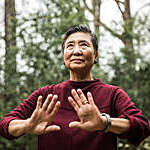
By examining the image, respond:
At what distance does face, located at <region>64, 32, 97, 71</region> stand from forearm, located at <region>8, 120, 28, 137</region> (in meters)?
0.53

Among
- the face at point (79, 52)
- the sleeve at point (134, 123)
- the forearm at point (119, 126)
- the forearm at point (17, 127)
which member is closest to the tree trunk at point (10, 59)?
the face at point (79, 52)

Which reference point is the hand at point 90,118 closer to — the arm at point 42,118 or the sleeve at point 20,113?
the arm at point 42,118

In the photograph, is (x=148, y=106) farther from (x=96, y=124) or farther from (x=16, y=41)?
(x=96, y=124)

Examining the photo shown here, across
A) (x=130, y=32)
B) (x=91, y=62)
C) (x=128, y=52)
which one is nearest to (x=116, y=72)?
(x=128, y=52)

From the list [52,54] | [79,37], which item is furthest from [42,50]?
[79,37]

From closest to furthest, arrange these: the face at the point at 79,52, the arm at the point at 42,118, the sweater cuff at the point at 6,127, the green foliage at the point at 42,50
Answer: the arm at the point at 42,118 → the sweater cuff at the point at 6,127 → the face at the point at 79,52 → the green foliage at the point at 42,50

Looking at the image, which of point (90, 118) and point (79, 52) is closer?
point (90, 118)

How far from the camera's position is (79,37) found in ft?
5.97

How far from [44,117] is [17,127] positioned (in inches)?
7.6

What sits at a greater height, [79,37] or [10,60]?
[79,37]

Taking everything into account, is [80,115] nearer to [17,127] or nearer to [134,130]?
[134,130]

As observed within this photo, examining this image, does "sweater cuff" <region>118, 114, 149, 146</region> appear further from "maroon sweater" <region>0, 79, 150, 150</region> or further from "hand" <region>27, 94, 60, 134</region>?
"hand" <region>27, 94, 60, 134</region>

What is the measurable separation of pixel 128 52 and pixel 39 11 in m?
1.56

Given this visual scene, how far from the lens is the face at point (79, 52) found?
1.74 m
